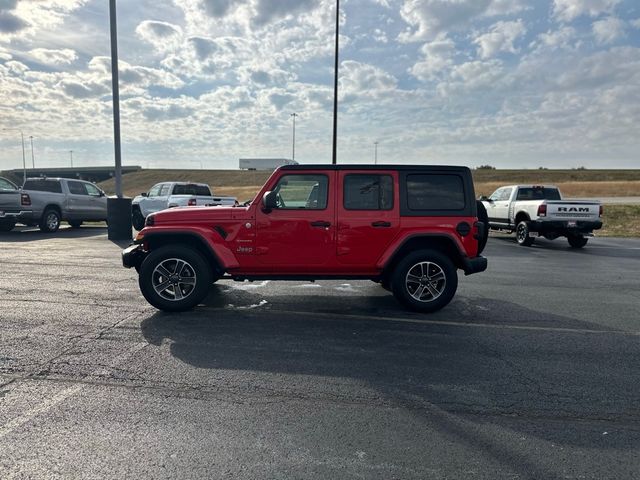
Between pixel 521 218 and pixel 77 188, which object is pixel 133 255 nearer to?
pixel 521 218

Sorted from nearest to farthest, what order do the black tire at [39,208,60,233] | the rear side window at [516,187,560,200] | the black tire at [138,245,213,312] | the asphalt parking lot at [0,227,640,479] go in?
the asphalt parking lot at [0,227,640,479] < the black tire at [138,245,213,312] < the rear side window at [516,187,560,200] < the black tire at [39,208,60,233]

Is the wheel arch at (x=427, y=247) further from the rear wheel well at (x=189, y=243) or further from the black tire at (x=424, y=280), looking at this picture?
the rear wheel well at (x=189, y=243)

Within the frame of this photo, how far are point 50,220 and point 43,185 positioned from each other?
141cm

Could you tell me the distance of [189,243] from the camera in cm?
620

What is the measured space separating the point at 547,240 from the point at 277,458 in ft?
51.2

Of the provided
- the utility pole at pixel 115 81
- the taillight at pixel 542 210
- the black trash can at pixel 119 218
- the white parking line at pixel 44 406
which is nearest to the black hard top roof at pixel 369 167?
the white parking line at pixel 44 406

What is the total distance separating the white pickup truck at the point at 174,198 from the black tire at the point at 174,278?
27.0 feet

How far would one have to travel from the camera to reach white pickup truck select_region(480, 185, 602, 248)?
13.0 meters

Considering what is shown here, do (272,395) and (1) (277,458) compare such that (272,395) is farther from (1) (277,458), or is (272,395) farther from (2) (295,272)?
(2) (295,272)

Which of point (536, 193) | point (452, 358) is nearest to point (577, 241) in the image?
point (536, 193)

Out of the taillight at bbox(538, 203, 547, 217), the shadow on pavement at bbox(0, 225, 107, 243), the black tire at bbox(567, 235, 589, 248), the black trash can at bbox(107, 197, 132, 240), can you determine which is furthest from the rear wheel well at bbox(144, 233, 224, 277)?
the black tire at bbox(567, 235, 589, 248)

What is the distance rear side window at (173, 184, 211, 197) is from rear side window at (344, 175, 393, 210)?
10634 mm

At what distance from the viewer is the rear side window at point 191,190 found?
15839 mm

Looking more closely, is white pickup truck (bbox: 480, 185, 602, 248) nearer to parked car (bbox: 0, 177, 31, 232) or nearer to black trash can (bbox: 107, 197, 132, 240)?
black trash can (bbox: 107, 197, 132, 240)
